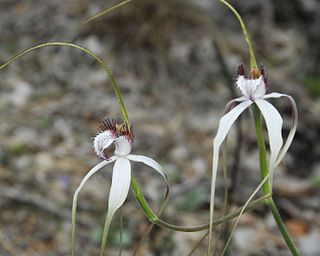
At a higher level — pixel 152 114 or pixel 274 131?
pixel 152 114

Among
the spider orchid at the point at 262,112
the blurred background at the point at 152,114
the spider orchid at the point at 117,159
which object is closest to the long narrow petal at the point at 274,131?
the spider orchid at the point at 262,112

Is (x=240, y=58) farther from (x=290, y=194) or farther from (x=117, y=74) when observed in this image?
(x=290, y=194)

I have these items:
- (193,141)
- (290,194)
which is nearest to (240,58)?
(193,141)

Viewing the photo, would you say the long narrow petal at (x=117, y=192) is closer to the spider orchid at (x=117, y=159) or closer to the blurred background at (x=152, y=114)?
the spider orchid at (x=117, y=159)

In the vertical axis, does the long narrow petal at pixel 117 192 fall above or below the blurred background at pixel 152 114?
below

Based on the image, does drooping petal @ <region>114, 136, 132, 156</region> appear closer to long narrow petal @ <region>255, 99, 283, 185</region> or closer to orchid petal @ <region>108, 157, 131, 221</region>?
orchid petal @ <region>108, 157, 131, 221</region>

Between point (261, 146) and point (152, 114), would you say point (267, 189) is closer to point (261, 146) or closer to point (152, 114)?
point (261, 146)

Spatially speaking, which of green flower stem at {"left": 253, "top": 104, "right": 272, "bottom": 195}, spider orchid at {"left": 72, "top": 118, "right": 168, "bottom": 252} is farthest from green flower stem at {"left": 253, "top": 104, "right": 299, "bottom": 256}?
spider orchid at {"left": 72, "top": 118, "right": 168, "bottom": 252}

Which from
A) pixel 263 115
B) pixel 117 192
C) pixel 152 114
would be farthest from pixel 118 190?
pixel 152 114
